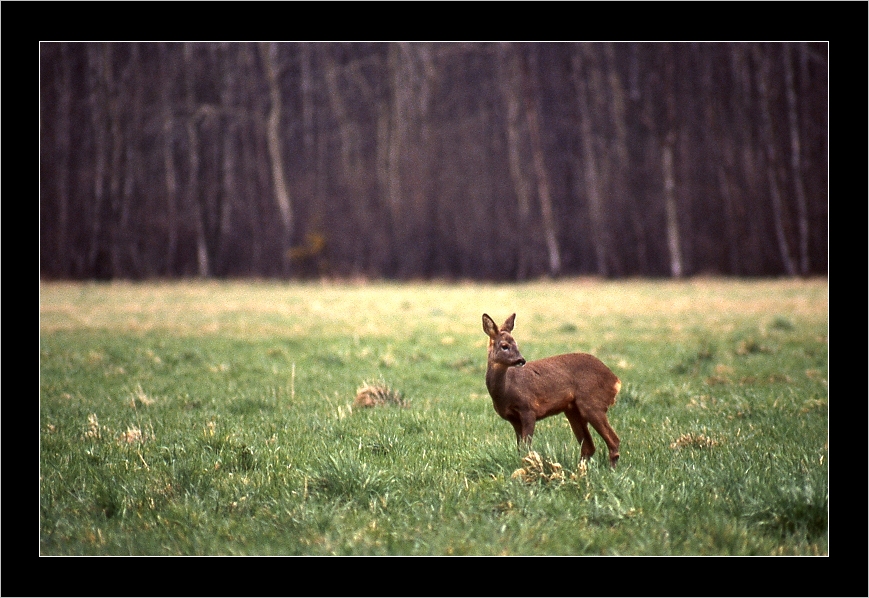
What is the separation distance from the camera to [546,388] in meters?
5.43

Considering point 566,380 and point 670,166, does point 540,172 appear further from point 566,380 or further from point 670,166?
point 566,380

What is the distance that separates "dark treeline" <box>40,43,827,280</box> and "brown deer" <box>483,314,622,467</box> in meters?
26.7

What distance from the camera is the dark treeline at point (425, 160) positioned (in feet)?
102

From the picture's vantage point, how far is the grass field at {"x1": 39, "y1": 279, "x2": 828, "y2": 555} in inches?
183

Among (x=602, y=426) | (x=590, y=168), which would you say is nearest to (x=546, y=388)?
(x=602, y=426)

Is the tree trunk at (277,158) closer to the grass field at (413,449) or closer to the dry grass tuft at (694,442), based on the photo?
the grass field at (413,449)

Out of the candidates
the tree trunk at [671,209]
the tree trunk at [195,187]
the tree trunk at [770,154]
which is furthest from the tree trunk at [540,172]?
the tree trunk at [195,187]

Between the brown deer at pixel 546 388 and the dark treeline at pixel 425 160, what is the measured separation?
2673 centimetres

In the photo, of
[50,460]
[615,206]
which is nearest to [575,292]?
[615,206]

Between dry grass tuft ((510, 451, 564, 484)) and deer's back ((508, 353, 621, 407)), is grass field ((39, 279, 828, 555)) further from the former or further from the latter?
deer's back ((508, 353, 621, 407))

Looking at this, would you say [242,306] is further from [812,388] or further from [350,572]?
[350,572]

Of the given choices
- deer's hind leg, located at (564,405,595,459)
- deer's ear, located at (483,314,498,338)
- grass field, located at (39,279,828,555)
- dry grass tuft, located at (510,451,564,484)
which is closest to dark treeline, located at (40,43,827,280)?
grass field, located at (39,279,828,555)

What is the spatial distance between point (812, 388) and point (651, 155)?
2535 centimetres

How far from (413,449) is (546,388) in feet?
5.30
